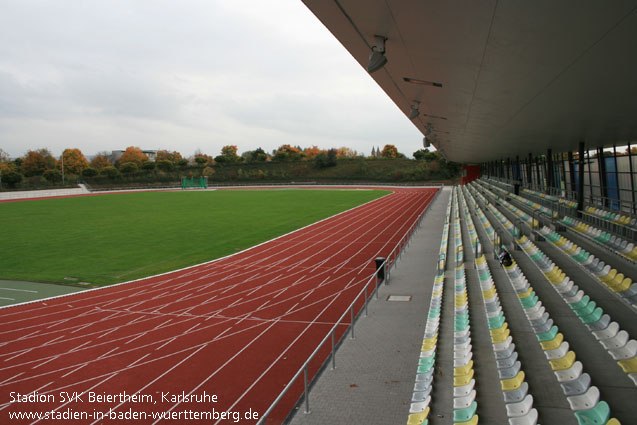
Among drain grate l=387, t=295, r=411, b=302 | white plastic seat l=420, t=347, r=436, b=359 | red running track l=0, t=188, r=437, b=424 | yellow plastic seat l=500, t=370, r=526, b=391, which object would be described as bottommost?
red running track l=0, t=188, r=437, b=424

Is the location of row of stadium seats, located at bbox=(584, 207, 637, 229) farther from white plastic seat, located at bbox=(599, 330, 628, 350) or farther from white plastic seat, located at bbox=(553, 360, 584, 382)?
white plastic seat, located at bbox=(553, 360, 584, 382)

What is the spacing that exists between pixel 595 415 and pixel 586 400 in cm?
35

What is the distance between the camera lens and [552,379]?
5660 millimetres

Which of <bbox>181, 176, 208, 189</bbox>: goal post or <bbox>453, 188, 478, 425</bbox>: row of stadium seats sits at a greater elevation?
<bbox>181, 176, 208, 189</bbox>: goal post

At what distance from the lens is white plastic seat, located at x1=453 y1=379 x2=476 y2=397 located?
5492 mm

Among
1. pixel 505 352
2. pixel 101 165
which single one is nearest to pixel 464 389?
pixel 505 352

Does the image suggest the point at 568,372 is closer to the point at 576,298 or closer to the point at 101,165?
the point at 576,298

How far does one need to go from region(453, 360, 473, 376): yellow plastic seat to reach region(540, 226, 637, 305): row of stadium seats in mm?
2651

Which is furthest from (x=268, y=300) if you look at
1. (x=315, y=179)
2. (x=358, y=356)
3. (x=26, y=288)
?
(x=315, y=179)

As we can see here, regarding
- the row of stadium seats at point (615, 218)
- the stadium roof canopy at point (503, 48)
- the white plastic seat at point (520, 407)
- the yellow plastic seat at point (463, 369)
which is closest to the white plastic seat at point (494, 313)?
the yellow plastic seat at point (463, 369)

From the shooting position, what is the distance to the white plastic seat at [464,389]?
18.0 feet

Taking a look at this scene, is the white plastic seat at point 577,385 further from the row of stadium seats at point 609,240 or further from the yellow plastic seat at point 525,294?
the row of stadium seats at point 609,240

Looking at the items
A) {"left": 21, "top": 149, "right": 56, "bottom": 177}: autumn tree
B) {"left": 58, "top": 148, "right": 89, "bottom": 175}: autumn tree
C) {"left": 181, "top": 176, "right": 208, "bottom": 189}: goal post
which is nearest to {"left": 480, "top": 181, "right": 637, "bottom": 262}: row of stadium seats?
{"left": 181, "top": 176, "right": 208, "bottom": 189}: goal post

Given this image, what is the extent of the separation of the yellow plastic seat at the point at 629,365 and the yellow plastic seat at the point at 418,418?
241 centimetres
